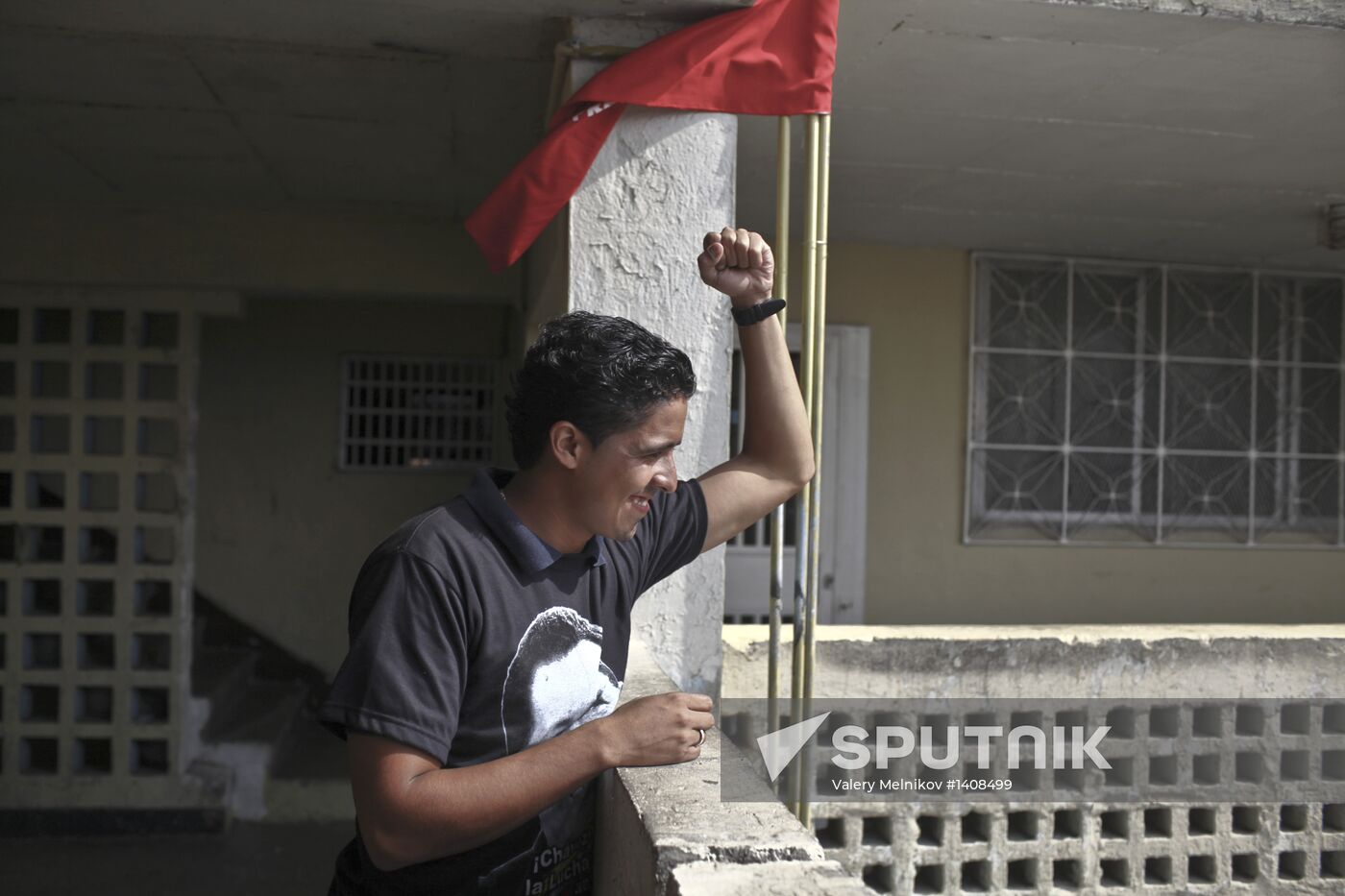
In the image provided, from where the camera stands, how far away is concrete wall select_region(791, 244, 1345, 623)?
568 centimetres

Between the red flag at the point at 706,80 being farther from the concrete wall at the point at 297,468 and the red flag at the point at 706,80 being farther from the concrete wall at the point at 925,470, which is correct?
the concrete wall at the point at 297,468

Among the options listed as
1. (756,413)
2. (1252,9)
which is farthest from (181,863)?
(1252,9)

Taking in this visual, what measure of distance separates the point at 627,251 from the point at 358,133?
181 centimetres

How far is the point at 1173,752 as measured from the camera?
344 centimetres

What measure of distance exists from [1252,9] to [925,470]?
10.3 ft

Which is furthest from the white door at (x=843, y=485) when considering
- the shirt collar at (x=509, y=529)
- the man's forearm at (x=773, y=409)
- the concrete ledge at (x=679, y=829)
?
the shirt collar at (x=509, y=529)

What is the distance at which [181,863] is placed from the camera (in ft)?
15.8

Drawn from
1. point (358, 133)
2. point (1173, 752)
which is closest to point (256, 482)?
point (358, 133)

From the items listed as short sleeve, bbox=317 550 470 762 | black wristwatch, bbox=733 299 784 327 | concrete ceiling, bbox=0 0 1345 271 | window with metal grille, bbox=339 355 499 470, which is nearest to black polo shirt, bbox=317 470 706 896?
short sleeve, bbox=317 550 470 762

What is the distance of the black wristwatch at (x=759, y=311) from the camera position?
202 centimetres

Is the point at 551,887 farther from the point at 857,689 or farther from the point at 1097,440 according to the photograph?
the point at 1097,440

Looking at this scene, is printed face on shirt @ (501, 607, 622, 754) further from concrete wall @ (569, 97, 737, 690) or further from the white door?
the white door

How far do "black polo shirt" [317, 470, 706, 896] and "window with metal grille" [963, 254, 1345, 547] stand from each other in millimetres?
4219

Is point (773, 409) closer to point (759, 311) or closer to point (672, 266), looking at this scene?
point (759, 311)
